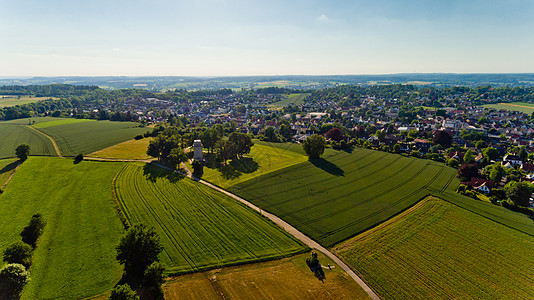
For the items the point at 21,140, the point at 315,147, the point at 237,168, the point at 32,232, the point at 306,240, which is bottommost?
the point at 306,240

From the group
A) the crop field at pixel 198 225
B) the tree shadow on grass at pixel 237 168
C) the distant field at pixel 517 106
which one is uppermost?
the distant field at pixel 517 106

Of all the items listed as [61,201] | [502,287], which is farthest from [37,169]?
[502,287]

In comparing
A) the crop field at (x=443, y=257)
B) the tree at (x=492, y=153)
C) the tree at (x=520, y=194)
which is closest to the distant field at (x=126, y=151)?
the crop field at (x=443, y=257)

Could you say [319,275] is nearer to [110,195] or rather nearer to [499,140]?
[110,195]

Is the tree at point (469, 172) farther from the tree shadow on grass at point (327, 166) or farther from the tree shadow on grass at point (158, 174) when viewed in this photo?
the tree shadow on grass at point (158, 174)

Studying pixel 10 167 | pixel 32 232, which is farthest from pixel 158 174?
pixel 10 167

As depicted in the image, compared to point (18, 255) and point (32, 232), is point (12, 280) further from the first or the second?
point (32, 232)

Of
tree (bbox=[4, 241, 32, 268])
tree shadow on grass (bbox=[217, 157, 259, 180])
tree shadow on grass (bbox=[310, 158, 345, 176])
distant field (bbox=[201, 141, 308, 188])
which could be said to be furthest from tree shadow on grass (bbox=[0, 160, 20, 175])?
tree shadow on grass (bbox=[310, 158, 345, 176])
